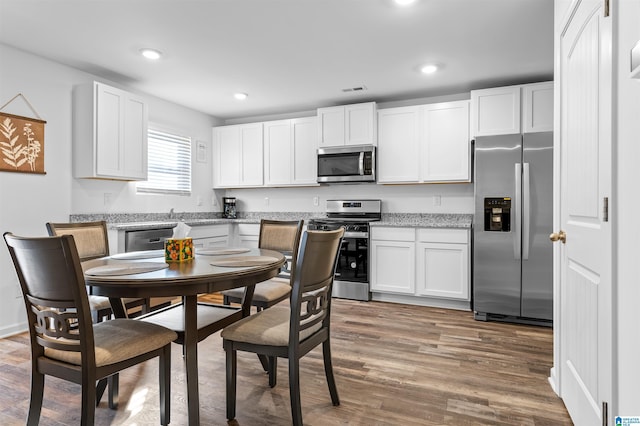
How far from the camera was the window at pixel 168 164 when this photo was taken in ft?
14.6

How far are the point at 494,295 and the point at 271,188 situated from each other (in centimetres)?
325

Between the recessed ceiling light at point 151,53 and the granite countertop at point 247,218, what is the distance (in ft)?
5.12

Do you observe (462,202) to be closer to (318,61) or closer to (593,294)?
(318,61)

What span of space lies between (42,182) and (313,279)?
2.97 m

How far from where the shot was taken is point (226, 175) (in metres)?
5.36

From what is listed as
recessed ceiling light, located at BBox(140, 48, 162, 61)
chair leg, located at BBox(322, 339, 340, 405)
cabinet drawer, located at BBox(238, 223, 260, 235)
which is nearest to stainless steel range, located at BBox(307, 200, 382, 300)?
cabinet drawer, located at BBox(238, 223, 260, 235)

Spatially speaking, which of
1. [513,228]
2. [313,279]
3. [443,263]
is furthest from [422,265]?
[313,279]

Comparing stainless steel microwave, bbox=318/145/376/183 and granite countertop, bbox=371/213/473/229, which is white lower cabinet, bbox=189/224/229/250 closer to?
stainless steel microwave, bbox=318/145/376/183

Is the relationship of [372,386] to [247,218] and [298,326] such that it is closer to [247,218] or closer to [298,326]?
[298,326]

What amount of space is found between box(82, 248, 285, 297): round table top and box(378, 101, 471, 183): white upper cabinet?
277 centimetres

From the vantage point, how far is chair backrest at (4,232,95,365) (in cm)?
133

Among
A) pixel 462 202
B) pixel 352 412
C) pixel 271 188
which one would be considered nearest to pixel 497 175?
pixel 462 202

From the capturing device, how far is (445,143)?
13.4ft
